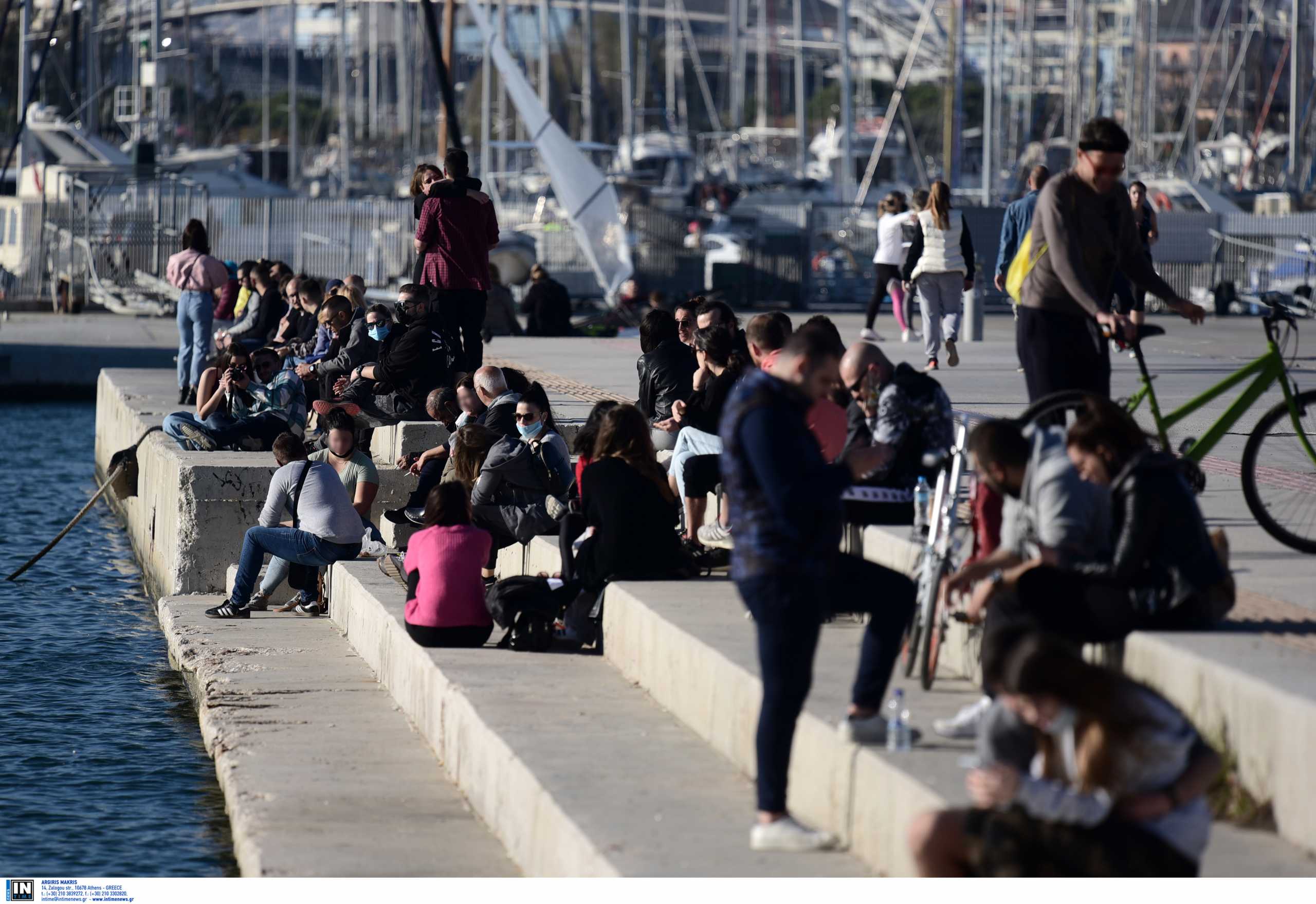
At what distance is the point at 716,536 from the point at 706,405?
172 cm

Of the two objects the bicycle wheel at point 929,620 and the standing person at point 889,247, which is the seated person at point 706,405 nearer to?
the bicycle wheel at point 929,620

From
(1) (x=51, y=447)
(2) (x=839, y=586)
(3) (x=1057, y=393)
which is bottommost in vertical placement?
(1) (x=51, y=447)

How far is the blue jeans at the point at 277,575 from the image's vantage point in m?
12.4

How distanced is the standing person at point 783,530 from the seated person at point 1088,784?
42.4 inches

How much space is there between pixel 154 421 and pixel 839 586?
12.8m

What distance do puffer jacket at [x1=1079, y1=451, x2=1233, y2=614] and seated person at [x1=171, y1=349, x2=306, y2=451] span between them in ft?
32.9

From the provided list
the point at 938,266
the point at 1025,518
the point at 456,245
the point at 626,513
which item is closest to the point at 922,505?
the point at 1025,518

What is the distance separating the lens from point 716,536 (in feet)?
30.1

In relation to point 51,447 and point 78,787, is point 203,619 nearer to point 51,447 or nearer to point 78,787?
point 78,787

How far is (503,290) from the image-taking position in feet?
82.5

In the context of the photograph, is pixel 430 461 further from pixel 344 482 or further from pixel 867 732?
pixel 867 732

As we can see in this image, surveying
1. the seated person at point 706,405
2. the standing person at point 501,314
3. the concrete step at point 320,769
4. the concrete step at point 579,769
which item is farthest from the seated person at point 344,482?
Result: the standing person at point 501,314

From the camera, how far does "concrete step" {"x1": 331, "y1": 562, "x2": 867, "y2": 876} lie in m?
5.62
